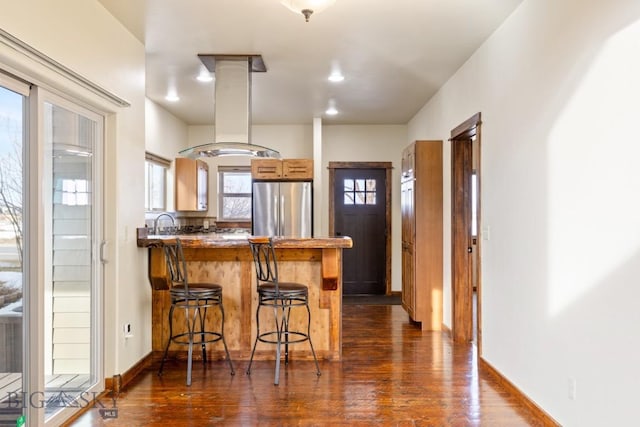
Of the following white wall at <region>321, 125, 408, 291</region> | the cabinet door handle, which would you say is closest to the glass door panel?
the cabinet door handle

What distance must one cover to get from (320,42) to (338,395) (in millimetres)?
2872

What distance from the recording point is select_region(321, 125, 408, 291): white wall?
286 inches

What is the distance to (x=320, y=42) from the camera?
12.4 feet

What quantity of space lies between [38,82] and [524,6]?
3.12 metres

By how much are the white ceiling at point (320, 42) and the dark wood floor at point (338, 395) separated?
109 inches

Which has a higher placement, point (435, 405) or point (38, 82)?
point (38, 82)

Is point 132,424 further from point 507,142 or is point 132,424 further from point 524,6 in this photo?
point 524,6

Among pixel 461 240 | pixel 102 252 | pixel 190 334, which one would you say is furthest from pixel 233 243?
pixel 461 240

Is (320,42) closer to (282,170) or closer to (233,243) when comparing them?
(233,243)

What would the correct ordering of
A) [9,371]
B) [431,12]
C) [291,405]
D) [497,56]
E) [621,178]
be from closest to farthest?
1. [621,178]
2. [9,371]
3. [291,405]
4. [431,12]
5. [497,56]

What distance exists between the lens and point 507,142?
3297 millimetres

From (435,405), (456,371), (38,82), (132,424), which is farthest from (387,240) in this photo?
(38,82)

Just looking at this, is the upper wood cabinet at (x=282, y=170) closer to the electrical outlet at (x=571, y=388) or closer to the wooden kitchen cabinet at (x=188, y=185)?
the wooden kitchen cabinet at (x=188, y=185)

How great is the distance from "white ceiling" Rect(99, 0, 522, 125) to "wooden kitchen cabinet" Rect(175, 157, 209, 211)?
1.03m
